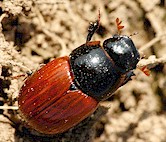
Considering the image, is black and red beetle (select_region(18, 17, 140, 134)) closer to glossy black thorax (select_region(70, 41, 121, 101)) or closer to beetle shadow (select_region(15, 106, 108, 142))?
glossy black thorax (select_region(70, 41, 121, 101))

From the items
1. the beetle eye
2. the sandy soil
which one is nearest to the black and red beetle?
the beetle eye

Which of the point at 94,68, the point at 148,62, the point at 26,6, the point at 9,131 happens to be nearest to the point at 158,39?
the point at 148,62

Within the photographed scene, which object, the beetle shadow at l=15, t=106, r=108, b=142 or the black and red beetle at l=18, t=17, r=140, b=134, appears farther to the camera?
the beetle shadow at l=15, t=106, r=108, b=142

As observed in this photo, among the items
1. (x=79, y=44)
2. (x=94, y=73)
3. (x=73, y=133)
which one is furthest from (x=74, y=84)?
(x=79, y=44)

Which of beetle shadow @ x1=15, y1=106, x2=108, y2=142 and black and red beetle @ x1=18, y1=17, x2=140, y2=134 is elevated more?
black and red beetle @ x1=18, y1=17, x2=140, y2=134

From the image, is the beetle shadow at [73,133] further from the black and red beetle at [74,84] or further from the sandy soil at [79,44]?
the black and red beetle at [74,84]

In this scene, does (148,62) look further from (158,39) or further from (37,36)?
(37,36)
